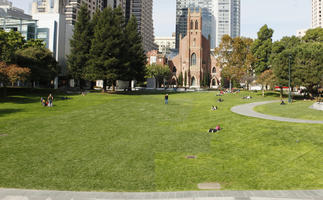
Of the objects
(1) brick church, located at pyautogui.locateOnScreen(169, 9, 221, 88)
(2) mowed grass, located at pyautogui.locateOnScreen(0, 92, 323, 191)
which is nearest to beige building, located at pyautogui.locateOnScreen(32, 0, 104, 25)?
(1) brick church, located at pyautogui.locateOnScreen(169, 9, 221, 88)

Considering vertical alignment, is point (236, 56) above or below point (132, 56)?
above

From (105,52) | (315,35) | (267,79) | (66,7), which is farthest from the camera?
(66,7)

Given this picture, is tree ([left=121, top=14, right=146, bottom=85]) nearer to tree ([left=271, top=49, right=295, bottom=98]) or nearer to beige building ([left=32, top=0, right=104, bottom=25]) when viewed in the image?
tree ([left=271, top=49, right=295, bottom=98])

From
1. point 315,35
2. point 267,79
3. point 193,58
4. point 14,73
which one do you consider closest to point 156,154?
point 14,73

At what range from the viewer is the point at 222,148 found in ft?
44.5

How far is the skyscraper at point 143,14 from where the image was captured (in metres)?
142

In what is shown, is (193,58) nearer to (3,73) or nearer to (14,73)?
(14,73)

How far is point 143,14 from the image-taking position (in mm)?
147500

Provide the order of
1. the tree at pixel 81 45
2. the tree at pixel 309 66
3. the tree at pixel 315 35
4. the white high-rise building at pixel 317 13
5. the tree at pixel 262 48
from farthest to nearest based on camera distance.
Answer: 1. the white high-rise building at pixel 317 13
2. the tree at pixel 262 48
3. the tree at pixel 315 35
4. the tree at pixel 81 45
5. the tree at pixel 309 66

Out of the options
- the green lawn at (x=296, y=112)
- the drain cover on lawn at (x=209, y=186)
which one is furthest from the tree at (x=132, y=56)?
the drain cover on lawn at (x=209, y=186)

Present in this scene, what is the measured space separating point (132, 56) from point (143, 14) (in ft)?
328

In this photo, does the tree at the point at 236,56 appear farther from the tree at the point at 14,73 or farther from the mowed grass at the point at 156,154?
the tree at the point at 14,73

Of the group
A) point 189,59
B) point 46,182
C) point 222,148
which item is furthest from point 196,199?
point 189,59

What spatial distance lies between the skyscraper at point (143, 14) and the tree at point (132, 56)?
249ft
